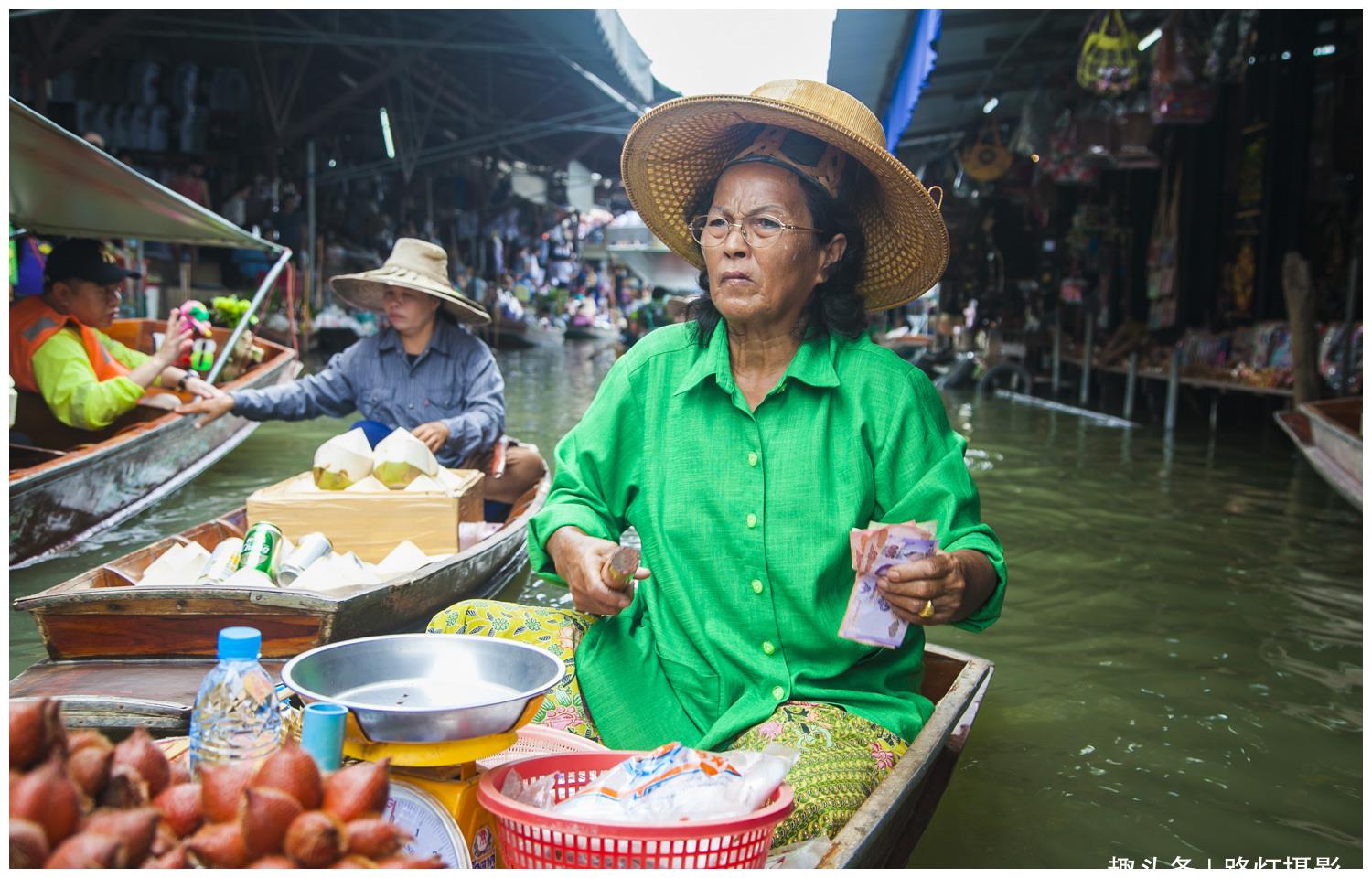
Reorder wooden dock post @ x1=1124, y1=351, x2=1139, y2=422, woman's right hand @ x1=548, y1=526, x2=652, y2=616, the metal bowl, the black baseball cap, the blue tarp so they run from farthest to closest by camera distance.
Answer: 1. wooden dock post @ x1=1124, y1=351, x2=1139, y2=422
2. the blue tarp
3. the black baseball cap
4. woman's right hand @ x1=548, y1=526, x2=652, y2=616
5. the metal bowl

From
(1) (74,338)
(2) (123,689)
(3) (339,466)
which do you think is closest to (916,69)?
(3) (339,466)

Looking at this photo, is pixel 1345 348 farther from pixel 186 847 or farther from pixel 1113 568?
pixel 186 847

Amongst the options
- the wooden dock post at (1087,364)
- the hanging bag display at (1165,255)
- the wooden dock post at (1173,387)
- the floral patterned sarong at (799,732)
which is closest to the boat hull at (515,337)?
the wooden dock post at (1087,364)

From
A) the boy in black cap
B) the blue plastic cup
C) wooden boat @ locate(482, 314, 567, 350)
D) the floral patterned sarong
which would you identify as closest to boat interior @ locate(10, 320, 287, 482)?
the boy in black cap

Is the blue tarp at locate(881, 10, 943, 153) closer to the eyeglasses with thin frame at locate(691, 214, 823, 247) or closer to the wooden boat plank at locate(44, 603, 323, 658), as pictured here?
the eyeglasses with thin frame at locate(691, 214, 823, 247)

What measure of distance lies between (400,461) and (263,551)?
0.77m

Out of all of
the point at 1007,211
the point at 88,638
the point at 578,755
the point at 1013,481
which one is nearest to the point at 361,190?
the point at 1007,211

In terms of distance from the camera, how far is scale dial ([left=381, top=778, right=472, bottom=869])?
1.52 metres

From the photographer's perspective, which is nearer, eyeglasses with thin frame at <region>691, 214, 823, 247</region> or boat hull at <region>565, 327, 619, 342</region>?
eyeglasses with thin frame at <region>691, 214, 823, 247</region>

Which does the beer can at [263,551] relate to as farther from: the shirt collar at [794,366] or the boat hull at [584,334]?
the boat hull at [584,334]

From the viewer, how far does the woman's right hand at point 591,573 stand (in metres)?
1.88

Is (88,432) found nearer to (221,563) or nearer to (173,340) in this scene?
(173,340)

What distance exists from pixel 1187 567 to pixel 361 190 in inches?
539

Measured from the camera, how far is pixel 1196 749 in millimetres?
3174
